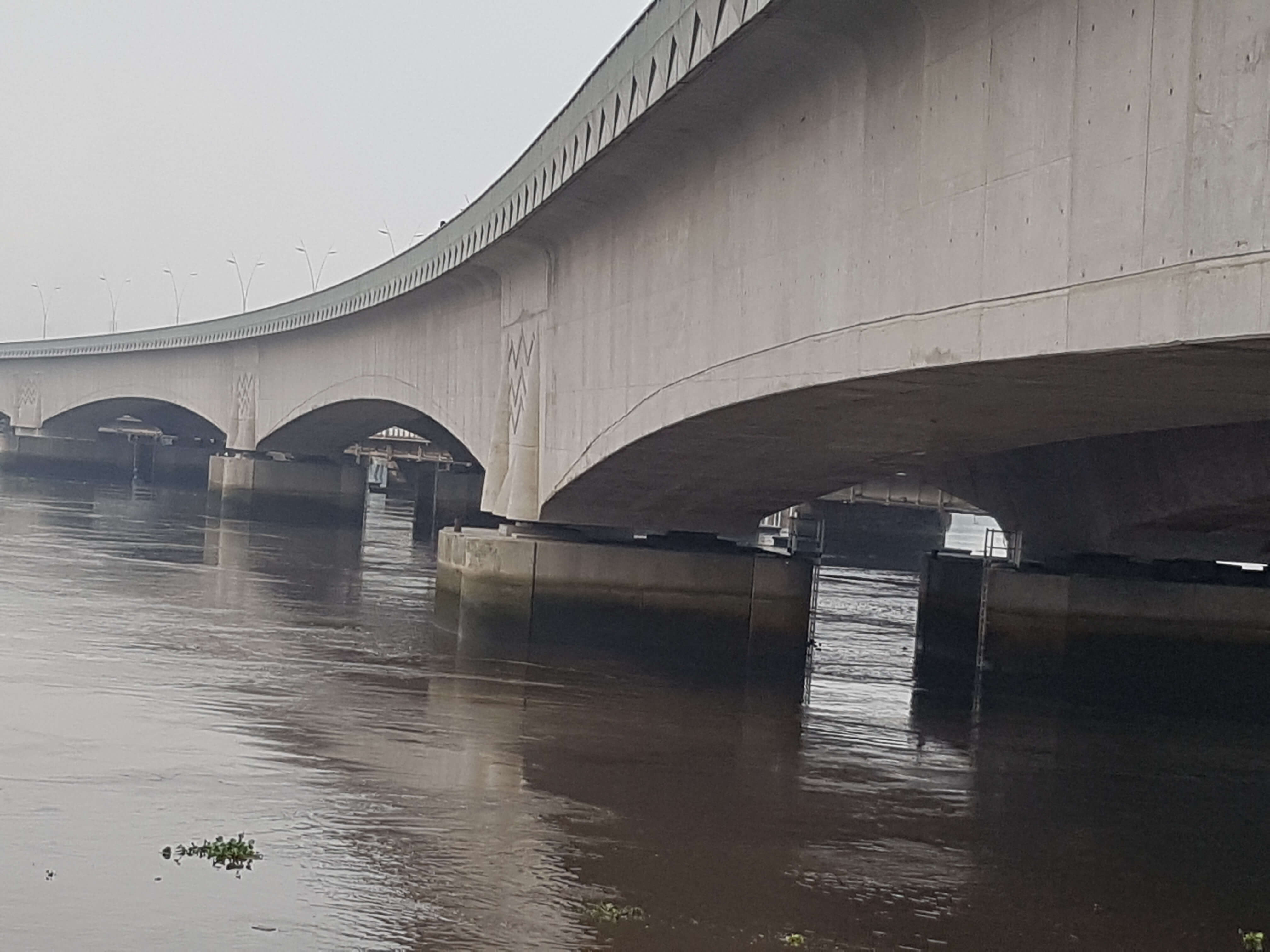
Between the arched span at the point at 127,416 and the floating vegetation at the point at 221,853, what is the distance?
201ft

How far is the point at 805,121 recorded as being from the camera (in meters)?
14.5

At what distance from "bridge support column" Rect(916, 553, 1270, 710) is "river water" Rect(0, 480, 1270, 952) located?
2.16ft

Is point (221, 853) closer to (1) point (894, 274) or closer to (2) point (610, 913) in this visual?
(2) point (610, 913)

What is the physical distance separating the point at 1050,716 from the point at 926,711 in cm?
148

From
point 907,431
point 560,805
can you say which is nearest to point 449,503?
point 907,431

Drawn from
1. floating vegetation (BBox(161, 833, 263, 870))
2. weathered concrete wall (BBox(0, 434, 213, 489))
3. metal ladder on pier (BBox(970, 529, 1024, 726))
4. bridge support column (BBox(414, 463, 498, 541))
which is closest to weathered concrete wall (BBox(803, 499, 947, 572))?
bridge support column (BBox(414, 463, 498, 541))

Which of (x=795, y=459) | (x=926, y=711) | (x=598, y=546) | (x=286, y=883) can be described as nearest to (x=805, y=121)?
(x=795, y=459)

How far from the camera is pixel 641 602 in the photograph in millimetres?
24062

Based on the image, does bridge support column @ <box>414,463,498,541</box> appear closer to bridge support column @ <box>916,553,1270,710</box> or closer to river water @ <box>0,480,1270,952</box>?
river water @ <box>0,480,1270,952</box>

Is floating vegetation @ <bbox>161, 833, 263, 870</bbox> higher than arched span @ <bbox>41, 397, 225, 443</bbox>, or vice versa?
arched span @ <bbox>41, 397, 225, 443</bbox>

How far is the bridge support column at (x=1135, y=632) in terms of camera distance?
872 inches

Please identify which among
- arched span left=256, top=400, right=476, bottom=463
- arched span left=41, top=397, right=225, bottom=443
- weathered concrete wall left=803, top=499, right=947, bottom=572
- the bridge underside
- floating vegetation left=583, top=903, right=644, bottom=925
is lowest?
floating vegetation left=583, top=903, right=644, bottom=925

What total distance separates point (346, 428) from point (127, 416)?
30611 millimetres

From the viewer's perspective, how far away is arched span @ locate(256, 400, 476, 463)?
44688mm
